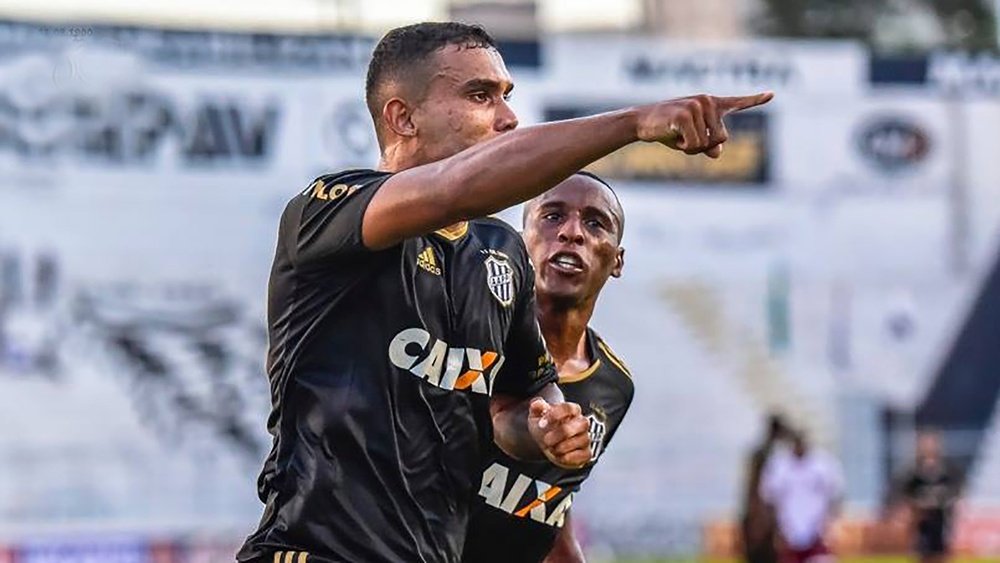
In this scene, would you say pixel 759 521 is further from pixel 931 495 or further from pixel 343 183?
A: pixel 343 183

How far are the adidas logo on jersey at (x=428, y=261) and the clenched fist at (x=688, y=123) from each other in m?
1.00

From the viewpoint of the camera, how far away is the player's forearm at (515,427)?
6102 millimetres

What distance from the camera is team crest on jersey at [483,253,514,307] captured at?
5832 millimetres

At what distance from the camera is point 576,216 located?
25.8 feet

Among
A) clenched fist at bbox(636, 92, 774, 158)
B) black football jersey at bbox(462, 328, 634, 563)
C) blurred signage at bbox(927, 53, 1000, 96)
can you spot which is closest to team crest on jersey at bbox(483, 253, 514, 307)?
clenched fist at bbox(636, 92, 774, 158)

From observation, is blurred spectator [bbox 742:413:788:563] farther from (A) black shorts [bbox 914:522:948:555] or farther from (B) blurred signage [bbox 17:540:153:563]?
(B) blurred signage [bbox 17:540:153:563]

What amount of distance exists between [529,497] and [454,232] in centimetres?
193

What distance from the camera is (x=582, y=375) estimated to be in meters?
7.89

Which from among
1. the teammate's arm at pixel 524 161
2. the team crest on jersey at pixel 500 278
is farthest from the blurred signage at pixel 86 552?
the teammate's arm at pixel 524 161

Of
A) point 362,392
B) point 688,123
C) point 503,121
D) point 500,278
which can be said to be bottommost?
point 362,392

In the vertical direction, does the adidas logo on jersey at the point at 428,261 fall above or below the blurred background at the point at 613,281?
above

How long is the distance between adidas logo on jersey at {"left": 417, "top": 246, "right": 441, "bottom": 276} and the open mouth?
7.01 ft

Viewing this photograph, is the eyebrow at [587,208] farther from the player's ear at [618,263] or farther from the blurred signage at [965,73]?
the blurred signage at [965,73]

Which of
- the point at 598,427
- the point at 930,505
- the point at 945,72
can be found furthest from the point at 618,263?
the point at 945,72
